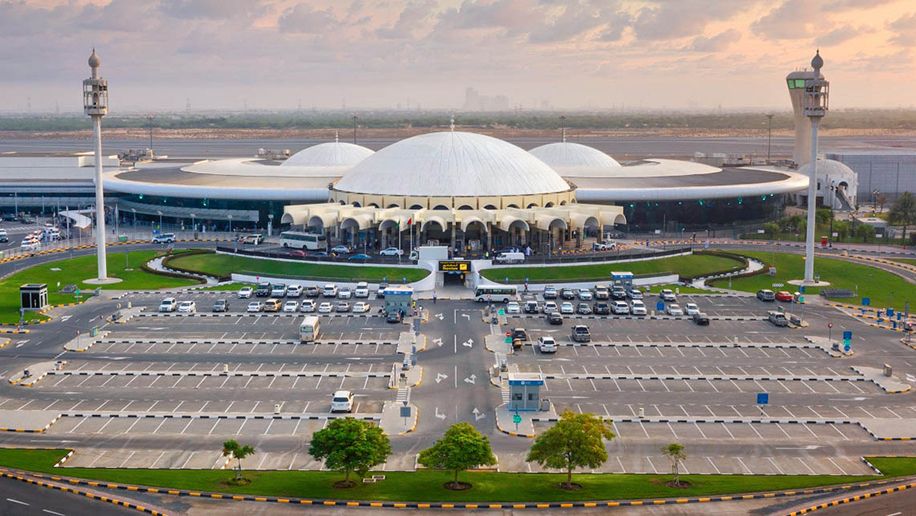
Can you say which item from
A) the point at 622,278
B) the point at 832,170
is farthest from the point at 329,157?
the point at 832,170

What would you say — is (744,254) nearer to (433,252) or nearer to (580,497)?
(433,252)

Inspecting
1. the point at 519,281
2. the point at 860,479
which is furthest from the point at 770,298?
the point at 860,479

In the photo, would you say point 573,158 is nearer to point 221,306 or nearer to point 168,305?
point 221,306

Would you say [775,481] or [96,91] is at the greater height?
[96,91]

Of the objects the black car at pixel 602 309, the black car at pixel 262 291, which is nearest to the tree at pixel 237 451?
the black car at pixel 602 309

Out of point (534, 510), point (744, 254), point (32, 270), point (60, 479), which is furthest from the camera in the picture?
point (744, 254)

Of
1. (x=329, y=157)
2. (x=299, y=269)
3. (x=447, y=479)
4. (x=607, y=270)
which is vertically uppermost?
(x=329, y=157)
